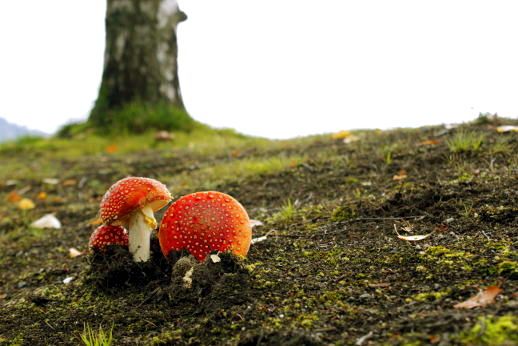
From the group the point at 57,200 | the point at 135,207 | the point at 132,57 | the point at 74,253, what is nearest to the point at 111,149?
the point at 132,57

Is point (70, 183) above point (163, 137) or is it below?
below

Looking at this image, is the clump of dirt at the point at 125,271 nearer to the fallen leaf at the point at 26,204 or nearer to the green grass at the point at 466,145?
the green grass at the point at 466,145

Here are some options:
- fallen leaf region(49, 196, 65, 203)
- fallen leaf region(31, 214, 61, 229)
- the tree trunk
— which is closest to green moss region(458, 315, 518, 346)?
fallen leaf region(31, 214, 61, 229)

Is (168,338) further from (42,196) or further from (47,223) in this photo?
(42,196)

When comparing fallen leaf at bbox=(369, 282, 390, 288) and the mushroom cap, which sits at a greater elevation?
the mushroom cap

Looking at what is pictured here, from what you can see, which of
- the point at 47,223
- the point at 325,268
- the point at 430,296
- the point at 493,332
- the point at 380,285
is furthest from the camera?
the point at 47,223

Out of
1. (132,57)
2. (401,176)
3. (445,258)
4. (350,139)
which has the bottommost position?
(445,258)

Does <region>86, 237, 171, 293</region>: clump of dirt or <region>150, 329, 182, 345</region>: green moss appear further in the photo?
<region>86, 237, 171, 293</region>: clump of dirt

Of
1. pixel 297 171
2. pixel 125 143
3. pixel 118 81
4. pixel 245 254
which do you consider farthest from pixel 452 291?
pixel 118 81

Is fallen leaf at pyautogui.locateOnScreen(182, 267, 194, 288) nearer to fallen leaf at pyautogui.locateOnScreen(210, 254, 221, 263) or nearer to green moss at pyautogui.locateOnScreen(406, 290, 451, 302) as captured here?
fallen leaf at pyautogui.locateOnScreen(210, 254, 221, 263)
